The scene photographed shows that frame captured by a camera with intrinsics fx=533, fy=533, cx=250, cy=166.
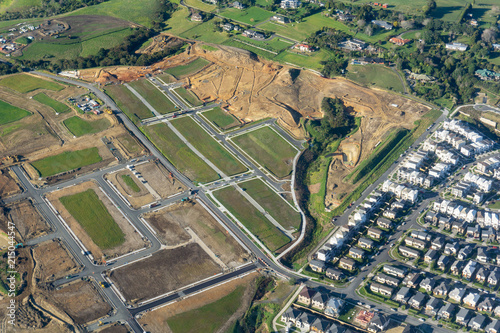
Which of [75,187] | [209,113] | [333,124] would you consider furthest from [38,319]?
[333,124]

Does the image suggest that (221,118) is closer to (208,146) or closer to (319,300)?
(208,146)

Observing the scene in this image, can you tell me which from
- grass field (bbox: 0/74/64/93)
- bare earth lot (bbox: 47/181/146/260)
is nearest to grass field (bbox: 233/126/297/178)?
bare earth lot (bbox: 47/181/146/260)

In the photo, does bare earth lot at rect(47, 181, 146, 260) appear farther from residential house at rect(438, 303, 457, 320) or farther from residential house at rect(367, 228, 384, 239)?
residential house at rect(438, 303, 457, 320)

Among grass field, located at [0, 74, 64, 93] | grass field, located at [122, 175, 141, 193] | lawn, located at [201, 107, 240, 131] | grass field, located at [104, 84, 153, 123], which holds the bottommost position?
grass field, located at [122, 175, 141, 193]

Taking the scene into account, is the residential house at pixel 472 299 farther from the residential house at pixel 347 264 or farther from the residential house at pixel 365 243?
the residential house at pixel 347 264

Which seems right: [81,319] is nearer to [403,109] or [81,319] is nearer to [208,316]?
[208,316]

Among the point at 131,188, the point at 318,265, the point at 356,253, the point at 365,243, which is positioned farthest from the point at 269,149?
the point at 318,265

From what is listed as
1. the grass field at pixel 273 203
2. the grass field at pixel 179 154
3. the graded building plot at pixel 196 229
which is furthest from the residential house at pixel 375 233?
the grass field at pixel 179 154
